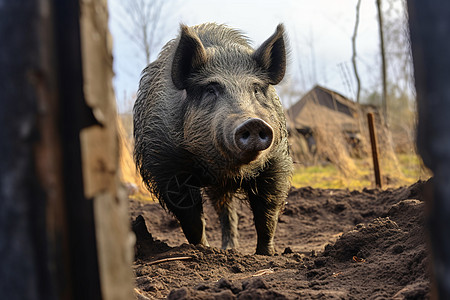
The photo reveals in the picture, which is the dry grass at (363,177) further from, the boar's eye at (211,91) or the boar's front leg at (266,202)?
the boar's eye at (211,91)

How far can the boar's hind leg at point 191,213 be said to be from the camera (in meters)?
3.89

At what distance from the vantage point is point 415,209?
3195 mm

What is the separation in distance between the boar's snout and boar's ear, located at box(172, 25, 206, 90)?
3.47 ft

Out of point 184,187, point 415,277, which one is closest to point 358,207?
point 184,187

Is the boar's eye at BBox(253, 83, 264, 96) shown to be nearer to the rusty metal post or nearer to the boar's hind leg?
the boar's hind leg

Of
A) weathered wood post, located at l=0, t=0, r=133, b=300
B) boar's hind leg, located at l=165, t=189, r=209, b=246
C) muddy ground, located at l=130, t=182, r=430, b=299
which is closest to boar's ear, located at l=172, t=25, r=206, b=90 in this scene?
boar's hind leg, located at l=165, t=189, r=209, b=246

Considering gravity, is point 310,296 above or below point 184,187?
below

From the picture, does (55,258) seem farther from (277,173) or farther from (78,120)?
(277,173)

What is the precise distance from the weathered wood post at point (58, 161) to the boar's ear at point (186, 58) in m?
2.41

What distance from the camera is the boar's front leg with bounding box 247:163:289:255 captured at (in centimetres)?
386

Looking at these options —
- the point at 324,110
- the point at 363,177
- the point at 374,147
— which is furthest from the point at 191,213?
the point at 324,110

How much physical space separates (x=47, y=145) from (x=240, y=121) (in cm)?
191

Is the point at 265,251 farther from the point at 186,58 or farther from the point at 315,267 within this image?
the point at 186,58

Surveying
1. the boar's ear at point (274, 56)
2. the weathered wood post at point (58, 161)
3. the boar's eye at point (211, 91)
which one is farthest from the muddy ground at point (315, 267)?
the boar's ear at point (274, 56)
